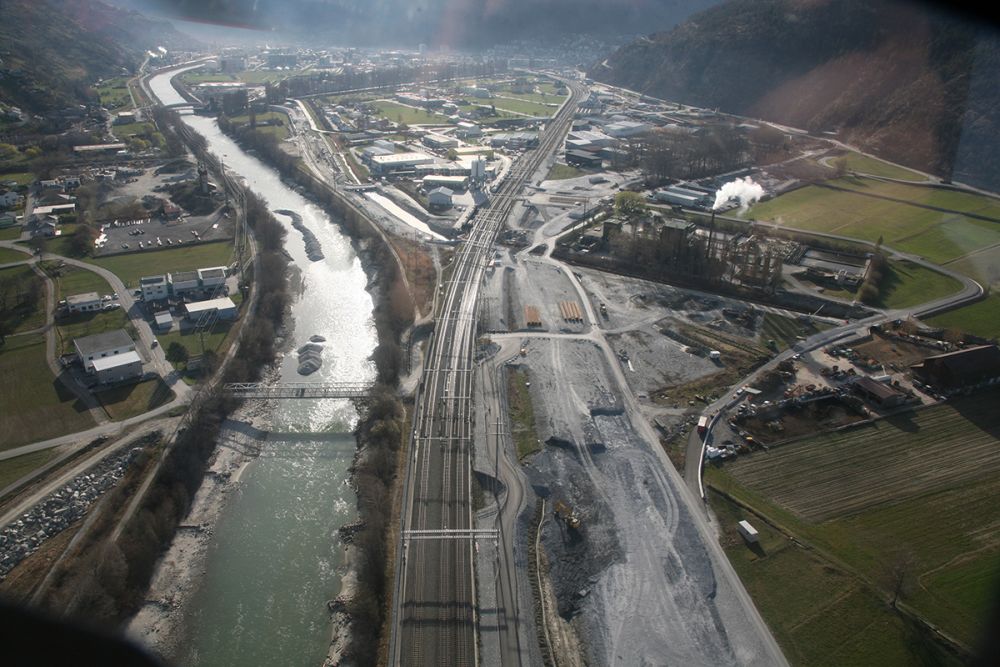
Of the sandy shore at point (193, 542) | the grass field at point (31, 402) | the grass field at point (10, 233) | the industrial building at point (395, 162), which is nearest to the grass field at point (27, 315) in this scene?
the grass field at point (31, 402)

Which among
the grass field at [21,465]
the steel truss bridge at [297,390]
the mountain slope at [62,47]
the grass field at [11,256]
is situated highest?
the mountain slope at [62,47]

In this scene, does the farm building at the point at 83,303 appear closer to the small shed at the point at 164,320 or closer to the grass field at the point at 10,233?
the small shed at the point at 164,320

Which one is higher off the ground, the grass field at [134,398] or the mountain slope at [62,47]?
the mountain slope at [62,47]

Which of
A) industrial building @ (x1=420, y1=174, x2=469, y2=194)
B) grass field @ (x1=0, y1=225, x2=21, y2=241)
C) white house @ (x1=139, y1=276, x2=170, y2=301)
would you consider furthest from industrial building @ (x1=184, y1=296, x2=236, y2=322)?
industrial building @ (x1=420, y1=174, x2=469, y2=194)

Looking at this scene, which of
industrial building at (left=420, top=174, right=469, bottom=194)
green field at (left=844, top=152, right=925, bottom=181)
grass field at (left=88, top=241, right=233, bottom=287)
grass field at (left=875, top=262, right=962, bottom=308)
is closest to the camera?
grass field at (left=875, top=262, right=962, bottom=308)

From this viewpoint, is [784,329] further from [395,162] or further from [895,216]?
[395,162]

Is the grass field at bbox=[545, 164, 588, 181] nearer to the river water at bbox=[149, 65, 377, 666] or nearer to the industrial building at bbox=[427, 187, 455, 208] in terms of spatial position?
the industrial building at bbox=[427, 187, 455, 208]

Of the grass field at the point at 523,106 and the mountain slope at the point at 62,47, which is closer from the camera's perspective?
the mountain slope at the point at 62,47
